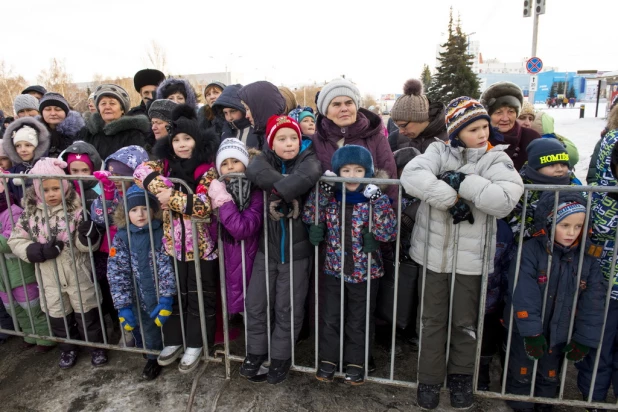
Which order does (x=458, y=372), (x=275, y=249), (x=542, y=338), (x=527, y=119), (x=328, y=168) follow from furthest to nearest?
1. (x=527, y=119)
2. (x=328, y=168)
3. (x=275, y=249)
4. (x=458, y=372)
5. (x=542, y=338)

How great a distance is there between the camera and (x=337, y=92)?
10.7 ft

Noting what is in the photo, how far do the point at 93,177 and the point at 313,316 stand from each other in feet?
6.79

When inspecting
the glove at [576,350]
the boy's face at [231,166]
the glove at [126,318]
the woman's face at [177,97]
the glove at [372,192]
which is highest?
the woman's face at [177,97]

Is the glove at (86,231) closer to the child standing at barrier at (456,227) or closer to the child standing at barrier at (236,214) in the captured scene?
the child standing at barrier at (236,214)

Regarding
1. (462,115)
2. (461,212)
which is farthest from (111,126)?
(461,212)

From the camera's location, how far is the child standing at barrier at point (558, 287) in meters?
2.51

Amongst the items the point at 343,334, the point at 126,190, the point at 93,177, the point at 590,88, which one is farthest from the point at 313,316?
the point at 590,88

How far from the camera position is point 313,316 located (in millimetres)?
3320

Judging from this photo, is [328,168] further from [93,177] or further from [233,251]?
[93,177]

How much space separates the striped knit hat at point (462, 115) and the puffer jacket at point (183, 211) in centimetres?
175

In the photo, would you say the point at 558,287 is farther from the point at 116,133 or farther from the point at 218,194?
the point at 116,133

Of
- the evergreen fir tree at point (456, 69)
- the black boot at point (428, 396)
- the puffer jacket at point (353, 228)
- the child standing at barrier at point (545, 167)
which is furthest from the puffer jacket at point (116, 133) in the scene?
the evergreen fir tree at point (456, 69)

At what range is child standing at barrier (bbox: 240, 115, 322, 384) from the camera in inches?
109

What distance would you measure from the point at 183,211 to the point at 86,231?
101 centimetres
